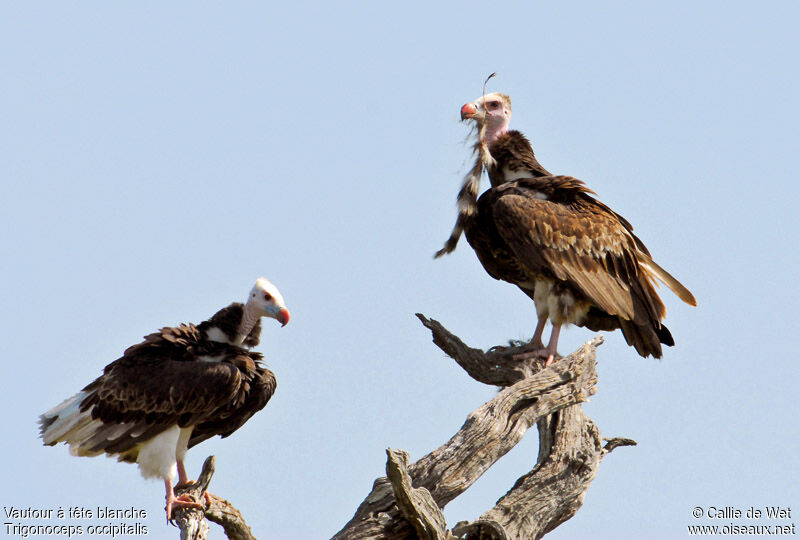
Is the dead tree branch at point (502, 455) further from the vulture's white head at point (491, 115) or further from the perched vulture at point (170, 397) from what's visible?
the vulture's white head at point (491, 115)

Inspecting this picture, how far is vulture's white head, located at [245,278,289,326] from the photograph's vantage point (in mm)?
9070

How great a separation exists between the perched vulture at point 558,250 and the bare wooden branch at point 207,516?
3331 mm

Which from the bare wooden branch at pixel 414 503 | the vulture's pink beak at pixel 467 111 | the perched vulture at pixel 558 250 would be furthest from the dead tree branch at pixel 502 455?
the vulture's pink beak at pixel 467 111

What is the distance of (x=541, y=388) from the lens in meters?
9.02

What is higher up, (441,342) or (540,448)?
(441,342)

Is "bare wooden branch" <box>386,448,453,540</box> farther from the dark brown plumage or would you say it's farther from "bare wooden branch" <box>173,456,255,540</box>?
the dark brown plumage

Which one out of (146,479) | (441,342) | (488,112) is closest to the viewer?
(146,479)

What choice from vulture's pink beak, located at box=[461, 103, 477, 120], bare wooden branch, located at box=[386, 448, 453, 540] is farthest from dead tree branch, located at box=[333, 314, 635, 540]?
vulture's pink beak, located at box=[461, 103, 477, 120]

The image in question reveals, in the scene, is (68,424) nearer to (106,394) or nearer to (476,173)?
(106,394)

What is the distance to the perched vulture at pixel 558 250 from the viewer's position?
10180 millimetres

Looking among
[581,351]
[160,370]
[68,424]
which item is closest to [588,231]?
[581,351]

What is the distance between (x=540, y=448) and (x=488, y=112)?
363cm

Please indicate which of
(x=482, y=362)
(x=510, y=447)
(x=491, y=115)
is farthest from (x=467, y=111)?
(x=510, y=447)

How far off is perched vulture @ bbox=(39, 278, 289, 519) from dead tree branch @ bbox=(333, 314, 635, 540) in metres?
1.47
